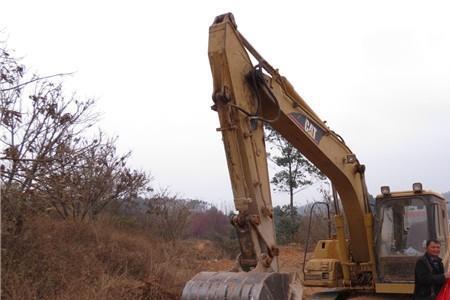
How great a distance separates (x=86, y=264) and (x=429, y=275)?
7067 mm

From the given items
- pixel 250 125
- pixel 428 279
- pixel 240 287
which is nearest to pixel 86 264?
pixel 250 125

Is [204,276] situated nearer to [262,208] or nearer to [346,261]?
[262,208]

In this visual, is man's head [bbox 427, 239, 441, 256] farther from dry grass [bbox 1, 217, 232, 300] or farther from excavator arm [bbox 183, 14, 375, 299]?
dry grass [bbox 1, 217, 232, 300]

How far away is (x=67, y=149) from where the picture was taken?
38.4 ft

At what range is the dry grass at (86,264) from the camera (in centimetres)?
1007

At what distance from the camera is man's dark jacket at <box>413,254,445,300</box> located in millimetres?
7312

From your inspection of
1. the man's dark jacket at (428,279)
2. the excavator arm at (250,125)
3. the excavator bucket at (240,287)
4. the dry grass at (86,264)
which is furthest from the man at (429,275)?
the dry grass at (86,264)

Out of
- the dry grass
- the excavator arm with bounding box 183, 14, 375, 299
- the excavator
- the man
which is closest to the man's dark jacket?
the man

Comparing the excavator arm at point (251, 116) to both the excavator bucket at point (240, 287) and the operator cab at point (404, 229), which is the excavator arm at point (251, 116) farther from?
the operator cab at point (404, 229)

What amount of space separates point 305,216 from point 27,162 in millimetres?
20847

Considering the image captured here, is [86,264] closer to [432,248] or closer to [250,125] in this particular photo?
[250,125]

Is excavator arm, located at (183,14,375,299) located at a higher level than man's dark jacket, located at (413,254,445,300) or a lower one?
higher

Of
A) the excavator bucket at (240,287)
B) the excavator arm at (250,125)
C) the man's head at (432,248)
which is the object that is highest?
the excavator arm at (250,125)

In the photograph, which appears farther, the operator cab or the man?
the operator cab
